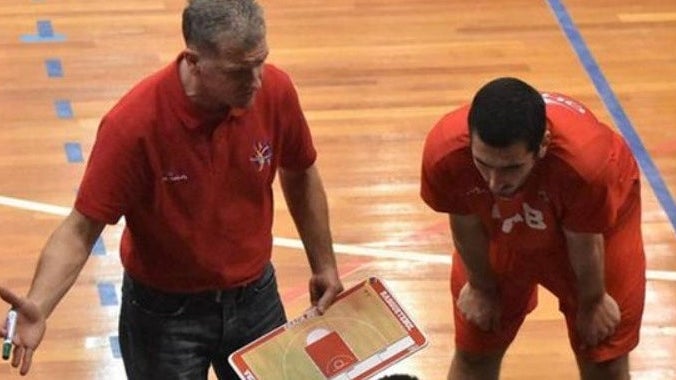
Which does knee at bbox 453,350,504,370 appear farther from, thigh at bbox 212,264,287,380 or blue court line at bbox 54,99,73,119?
blue court line at bbox 54,99,73,119

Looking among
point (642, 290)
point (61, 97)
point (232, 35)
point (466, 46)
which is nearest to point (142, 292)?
point (232, 35)

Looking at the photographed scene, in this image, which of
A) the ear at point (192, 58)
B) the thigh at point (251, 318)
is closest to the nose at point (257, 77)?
the ear at point (192, 58)

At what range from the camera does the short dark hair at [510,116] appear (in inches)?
129

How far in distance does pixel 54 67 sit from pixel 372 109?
1766 millimetres

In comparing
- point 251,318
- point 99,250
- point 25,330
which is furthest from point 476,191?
point 99,250

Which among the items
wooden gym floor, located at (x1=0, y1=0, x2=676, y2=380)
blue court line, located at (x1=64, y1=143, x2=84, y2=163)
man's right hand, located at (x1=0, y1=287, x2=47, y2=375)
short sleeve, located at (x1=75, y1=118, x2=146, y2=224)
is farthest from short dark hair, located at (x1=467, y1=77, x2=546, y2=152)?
blue court line, located at (x1=64, y1=143, x2=84, y2=163)

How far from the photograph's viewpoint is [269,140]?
358 centimetres

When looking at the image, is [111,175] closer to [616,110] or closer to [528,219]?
[528,219]

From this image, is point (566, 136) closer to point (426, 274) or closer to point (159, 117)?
point (159, 117)

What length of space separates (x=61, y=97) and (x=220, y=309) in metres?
3.63

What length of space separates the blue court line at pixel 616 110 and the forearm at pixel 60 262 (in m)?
3.38

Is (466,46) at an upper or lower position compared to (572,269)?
lower

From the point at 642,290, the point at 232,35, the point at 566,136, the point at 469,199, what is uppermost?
the point at 232,35

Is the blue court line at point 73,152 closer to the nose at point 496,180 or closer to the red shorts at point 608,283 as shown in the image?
the red shorts at point 608,283
